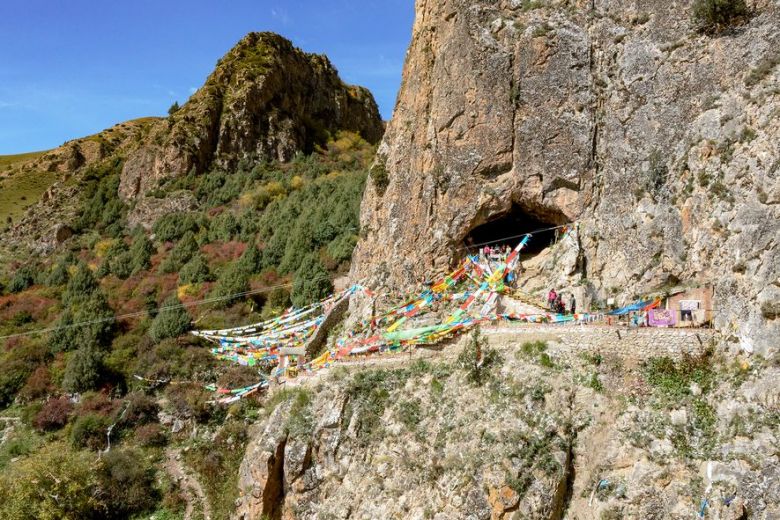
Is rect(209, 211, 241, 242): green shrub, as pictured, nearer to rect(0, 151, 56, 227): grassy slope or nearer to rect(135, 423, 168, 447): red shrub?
rect(135, 423, 168, 447): red shrub

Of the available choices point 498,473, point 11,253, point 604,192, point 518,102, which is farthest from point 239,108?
point 498,473

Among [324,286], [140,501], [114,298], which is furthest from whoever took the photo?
[114,298]

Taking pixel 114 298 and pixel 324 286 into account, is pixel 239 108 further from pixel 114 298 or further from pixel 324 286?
pixel 324 286

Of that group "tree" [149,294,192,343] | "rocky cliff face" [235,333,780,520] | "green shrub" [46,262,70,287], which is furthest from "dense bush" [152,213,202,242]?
"rocky cliff face" [235,333,780,520]

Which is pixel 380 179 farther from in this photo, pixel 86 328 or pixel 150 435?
pixel 86 328

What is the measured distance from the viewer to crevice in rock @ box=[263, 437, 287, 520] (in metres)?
20.0

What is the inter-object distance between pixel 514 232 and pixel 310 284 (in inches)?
476

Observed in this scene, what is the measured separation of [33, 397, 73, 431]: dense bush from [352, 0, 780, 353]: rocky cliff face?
14.6 metres

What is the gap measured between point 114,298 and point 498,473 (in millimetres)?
31340

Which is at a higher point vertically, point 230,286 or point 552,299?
point 230,286

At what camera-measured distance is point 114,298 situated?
128 ft

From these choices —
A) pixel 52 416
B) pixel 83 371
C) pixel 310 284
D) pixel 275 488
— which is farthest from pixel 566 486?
pixel 83 371

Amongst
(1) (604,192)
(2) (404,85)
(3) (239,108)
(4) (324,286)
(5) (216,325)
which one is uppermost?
(3) (239,108)

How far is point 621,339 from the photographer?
54.4 feet
